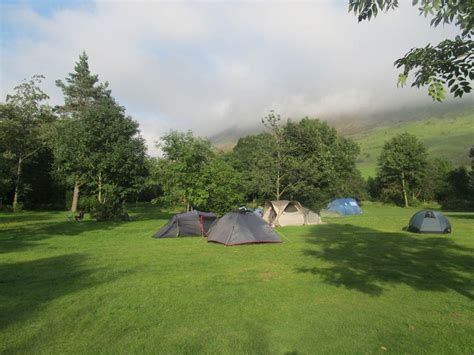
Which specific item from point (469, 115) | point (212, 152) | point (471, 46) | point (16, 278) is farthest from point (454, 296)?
point (469, 115)

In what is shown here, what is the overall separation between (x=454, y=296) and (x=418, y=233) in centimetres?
1299

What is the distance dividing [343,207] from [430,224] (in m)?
18.9

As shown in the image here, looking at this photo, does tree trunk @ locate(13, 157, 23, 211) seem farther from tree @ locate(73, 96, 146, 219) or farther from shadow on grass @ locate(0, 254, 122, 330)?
shadow on grass @ locate(0, 254, 122, 330)

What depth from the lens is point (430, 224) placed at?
19344 mm

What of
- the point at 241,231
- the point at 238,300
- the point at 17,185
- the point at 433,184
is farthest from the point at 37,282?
the point at 433,184

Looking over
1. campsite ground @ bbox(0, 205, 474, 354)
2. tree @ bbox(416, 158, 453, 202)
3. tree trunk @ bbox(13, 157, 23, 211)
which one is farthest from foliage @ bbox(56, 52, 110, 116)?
tree @ bbox(416, 158, 453, 202)

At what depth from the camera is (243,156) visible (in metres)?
64.2

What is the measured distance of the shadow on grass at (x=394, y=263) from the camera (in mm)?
8871

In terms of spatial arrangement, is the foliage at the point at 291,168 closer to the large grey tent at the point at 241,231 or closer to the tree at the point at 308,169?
the tree at the point at 308,169

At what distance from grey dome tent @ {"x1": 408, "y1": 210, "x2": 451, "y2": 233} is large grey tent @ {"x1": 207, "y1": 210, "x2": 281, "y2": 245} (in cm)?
883

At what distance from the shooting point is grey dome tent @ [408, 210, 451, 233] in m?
19.0

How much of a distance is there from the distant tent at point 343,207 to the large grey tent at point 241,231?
21.9 meters

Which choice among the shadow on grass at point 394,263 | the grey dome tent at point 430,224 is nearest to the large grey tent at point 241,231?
the shadow on grass at point 394,263

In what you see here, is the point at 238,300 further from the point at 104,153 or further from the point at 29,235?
the point at 104,153
